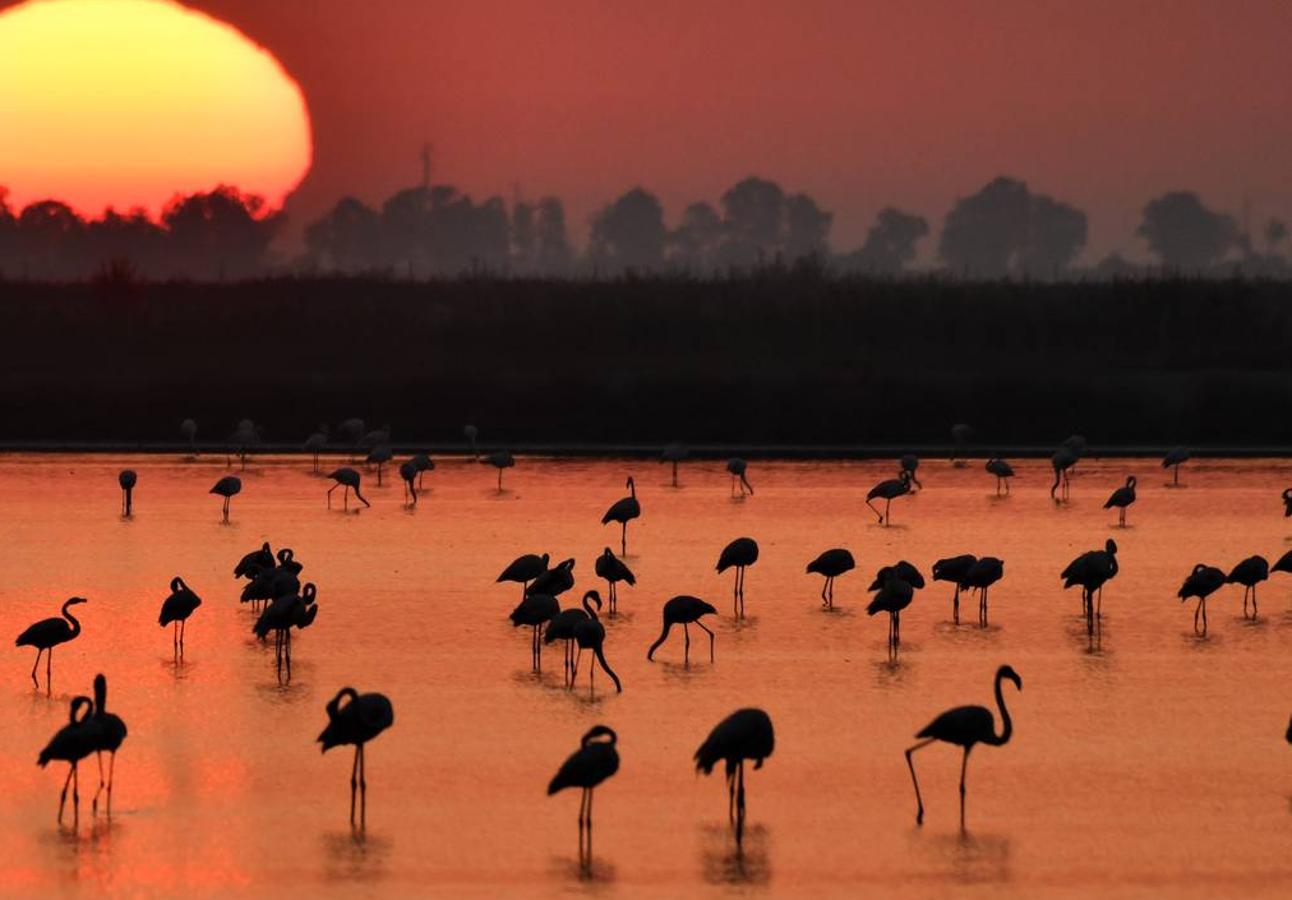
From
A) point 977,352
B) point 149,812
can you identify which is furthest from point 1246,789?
point 977,352

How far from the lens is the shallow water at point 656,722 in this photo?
15703mm

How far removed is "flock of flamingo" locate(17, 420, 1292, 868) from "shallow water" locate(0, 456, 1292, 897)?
0.29 m

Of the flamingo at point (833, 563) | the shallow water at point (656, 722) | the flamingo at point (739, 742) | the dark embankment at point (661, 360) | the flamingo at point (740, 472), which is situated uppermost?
the dark embankment at point (661, 360)

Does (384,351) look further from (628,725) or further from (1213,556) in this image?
(628,725)

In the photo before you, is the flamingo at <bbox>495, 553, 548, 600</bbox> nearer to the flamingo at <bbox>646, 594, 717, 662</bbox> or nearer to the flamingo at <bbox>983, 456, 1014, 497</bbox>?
the flamingo at <bbox>646, 594, 717, 662</bbox>

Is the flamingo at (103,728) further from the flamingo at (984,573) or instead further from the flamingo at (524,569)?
the flamingo at (984,573)

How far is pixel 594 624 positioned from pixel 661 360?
153 feet

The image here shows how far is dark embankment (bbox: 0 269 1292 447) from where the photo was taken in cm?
5988

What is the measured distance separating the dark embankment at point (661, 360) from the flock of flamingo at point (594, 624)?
64.4ft

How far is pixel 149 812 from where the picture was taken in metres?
17.0

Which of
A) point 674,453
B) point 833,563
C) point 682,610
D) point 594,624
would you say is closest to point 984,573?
point 833,563

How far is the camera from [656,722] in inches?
800

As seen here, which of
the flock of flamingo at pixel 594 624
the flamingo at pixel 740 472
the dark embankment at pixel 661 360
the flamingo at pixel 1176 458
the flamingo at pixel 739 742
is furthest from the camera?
the dark embankment at pixel 661 360

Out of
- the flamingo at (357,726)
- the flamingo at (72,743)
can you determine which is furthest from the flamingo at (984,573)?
the flamingo at (72,743)
